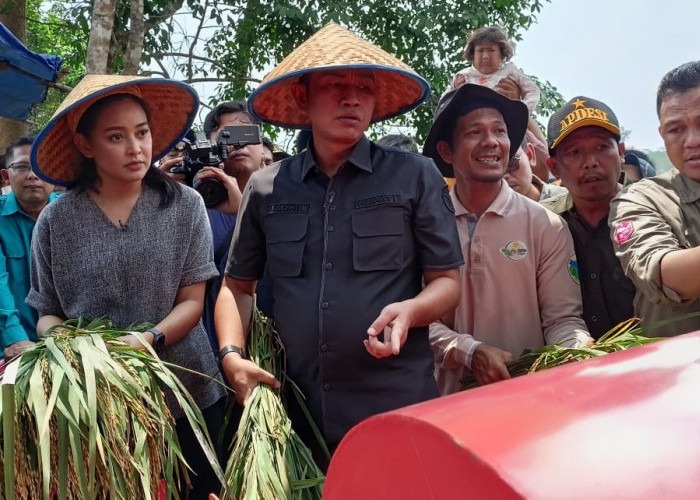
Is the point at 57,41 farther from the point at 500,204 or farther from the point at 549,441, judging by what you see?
the point at 549,441

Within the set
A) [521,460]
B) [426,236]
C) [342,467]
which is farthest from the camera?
[426,236]

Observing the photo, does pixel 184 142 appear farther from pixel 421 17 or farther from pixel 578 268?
pixel 421 17

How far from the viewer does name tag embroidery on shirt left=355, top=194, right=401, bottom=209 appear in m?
2.00

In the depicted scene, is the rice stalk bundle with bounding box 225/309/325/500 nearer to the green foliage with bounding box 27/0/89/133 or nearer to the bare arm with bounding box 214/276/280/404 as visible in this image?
the bare arm with bounding box 214/276/280/404

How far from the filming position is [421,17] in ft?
28.6

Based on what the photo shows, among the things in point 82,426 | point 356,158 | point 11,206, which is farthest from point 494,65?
point 82,426

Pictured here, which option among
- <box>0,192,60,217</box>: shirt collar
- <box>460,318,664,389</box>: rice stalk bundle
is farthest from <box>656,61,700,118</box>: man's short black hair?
<box>0,192,60,217</box>: shirt collar

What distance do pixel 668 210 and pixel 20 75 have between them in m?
5.01

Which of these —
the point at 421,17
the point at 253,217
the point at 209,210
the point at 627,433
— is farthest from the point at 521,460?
the point at 421,17

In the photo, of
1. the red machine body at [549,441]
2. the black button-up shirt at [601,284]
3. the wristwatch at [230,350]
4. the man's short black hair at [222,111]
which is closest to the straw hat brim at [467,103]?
the black button-up shirt at [601,284]

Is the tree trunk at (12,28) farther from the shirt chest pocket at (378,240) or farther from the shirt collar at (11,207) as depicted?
the shirt chest pocket at (378,240)

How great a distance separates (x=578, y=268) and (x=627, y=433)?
6.17ft

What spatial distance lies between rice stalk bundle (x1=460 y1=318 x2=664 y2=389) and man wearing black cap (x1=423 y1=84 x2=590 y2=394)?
3.7 inches

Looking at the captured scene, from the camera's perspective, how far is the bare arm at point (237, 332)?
6.52ft
